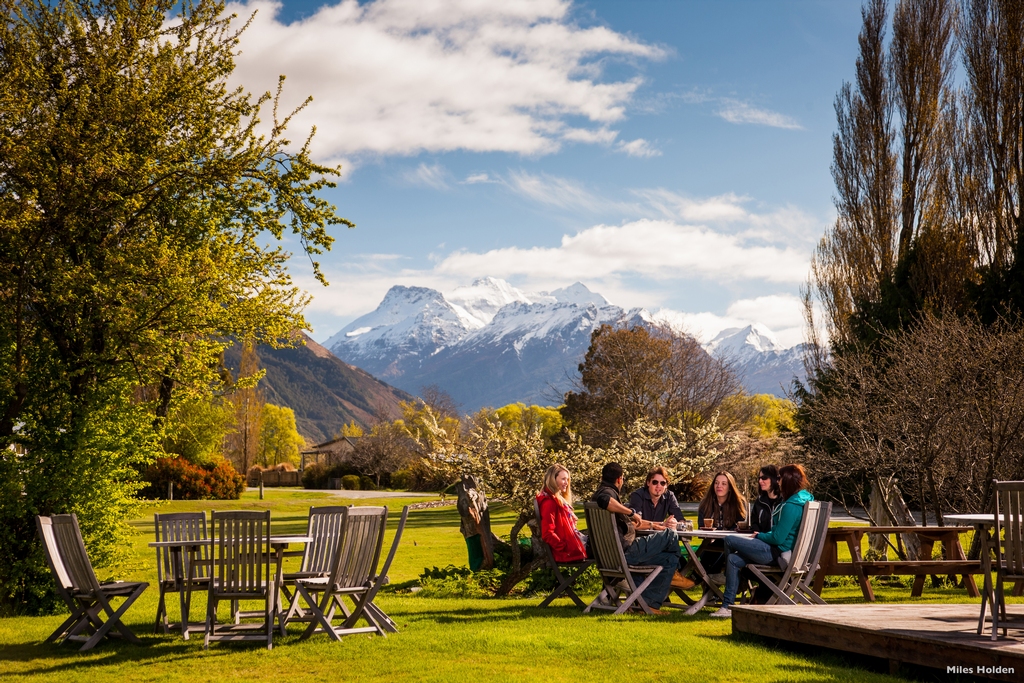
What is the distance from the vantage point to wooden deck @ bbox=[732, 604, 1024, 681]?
523 cm

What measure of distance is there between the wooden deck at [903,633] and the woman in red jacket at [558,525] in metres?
2.21

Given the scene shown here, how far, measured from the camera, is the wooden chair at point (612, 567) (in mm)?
8547

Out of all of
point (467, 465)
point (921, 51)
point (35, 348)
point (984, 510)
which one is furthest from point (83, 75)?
point (921, 51)

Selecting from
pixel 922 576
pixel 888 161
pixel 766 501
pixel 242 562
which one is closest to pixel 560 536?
pixel 766 501

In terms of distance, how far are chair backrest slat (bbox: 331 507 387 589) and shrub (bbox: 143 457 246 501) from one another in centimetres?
2952

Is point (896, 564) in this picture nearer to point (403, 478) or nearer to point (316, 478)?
point (403, 478)

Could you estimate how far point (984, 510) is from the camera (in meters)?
11.8

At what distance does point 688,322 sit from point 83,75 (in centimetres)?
3446

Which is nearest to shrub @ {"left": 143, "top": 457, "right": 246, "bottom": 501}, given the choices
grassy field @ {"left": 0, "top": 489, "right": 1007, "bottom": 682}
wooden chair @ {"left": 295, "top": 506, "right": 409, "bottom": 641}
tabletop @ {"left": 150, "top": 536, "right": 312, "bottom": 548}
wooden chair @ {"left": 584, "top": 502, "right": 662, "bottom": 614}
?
grassy field @ {"left": 0, "top": 489, "right": 1007, "bottom": 682}

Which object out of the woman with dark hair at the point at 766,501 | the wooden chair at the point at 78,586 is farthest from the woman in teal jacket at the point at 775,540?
the wooden chair at the point at 78,586

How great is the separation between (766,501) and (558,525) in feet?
6.99

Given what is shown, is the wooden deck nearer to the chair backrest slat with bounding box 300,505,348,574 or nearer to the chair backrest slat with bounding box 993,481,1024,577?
the chair backrest slat with bounding box 993,481,1024,577

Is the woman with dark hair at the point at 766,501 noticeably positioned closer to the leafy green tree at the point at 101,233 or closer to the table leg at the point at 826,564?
the table leg at the point at 826,564

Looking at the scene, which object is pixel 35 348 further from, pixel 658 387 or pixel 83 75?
pixel 658 387
